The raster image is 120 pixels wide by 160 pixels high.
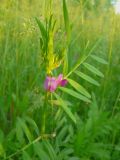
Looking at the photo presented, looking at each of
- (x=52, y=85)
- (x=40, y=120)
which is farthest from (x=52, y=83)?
(x=40, y=120)

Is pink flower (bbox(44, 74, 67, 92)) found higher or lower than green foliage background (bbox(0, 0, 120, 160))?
higher

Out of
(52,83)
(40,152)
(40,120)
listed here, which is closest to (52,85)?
(52,83)

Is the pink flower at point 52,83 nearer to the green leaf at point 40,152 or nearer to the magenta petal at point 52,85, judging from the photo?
the magenta petal at point 52,85

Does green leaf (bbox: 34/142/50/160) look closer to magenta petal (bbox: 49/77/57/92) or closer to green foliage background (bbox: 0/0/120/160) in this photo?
green foliage background (bbox: 0/0/120/160)

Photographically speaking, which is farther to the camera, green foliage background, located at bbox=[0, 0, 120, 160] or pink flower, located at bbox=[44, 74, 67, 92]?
green foliage background, located at bbox=[0, 0, 120, 160]

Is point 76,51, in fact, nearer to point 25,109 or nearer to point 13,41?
point 13,41

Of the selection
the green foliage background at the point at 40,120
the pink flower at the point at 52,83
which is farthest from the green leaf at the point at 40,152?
the pink flower at the point at 52,83

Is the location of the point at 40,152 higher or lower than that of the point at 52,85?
lower

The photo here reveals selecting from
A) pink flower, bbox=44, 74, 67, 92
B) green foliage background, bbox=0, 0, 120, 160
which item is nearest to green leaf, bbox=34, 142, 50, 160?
green foliage background, bbox=0, 0, 120, 160

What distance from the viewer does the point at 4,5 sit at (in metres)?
1.43

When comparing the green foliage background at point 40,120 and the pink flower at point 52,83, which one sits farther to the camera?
the green foliage background at point 40,120

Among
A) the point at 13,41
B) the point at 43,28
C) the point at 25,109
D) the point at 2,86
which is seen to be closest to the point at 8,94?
the point at 2,86

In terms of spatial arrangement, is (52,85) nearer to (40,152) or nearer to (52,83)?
(52,83)

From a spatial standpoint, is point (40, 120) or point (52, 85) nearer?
point (52, 85)
